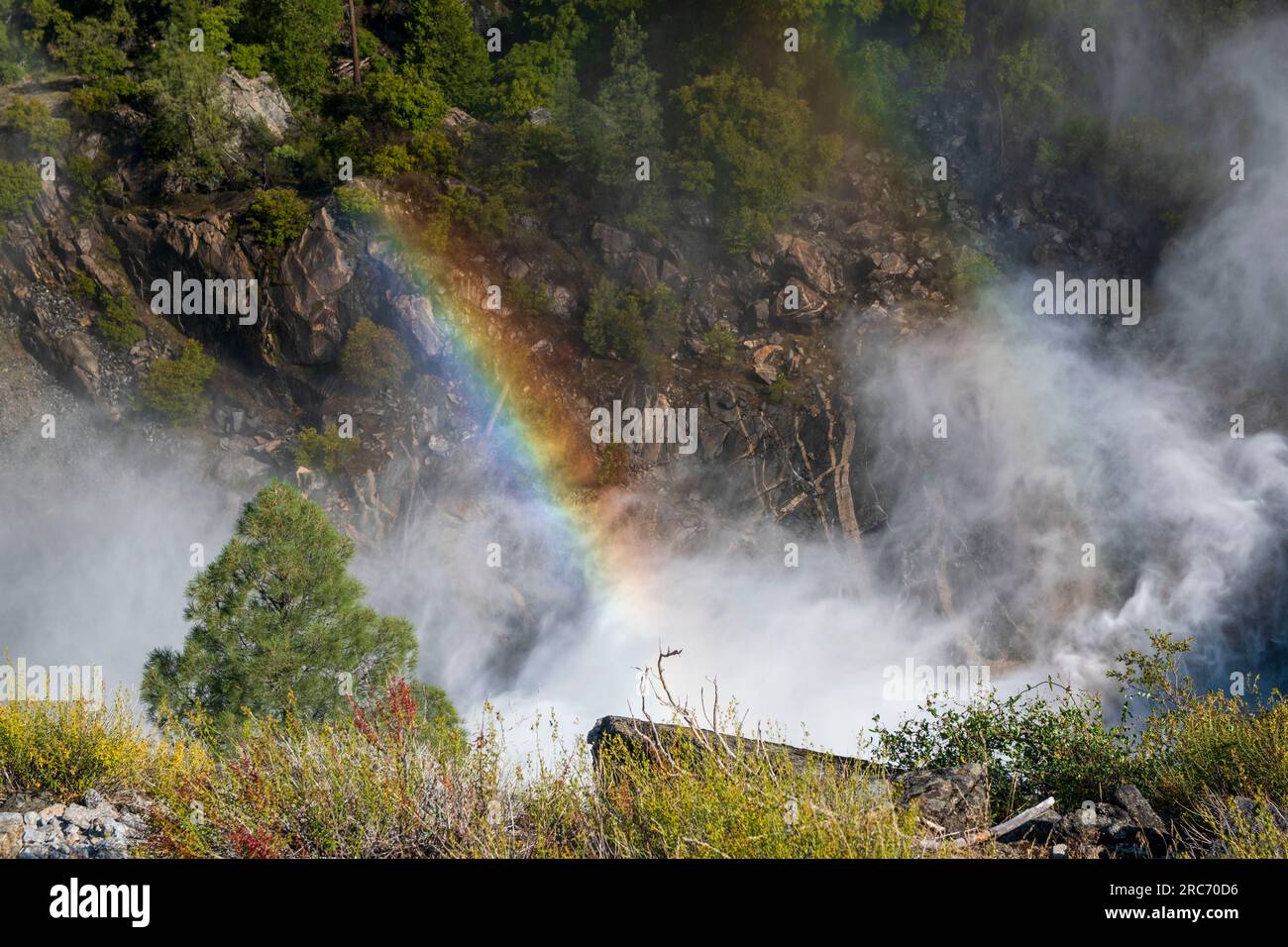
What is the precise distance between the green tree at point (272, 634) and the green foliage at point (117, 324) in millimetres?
24207

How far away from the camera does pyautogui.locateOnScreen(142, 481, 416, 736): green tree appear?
61.9 feet

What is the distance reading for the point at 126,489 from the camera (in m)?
40.6

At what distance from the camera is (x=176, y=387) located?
3962cm

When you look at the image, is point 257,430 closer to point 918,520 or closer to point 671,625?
point 671,625

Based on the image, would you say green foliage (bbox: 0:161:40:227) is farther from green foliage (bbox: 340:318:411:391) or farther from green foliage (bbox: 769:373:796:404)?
green foliage (bbox: 769:373:796:404)

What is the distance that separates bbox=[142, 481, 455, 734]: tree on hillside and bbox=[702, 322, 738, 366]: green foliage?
78.1ft

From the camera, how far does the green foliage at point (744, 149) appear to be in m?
40.6

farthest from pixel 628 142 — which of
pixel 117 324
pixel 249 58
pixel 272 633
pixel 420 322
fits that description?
pixel 272 633

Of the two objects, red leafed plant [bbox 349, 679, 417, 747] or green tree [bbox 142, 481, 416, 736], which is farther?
green tree [bbox 142, 481, 416, 736]

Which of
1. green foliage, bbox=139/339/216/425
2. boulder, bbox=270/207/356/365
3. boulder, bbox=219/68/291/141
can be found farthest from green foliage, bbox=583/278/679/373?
green foliage, bbox=139/339/216/425

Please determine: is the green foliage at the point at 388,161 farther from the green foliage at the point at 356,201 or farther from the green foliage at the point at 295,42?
the green foliage at the point at 295,42

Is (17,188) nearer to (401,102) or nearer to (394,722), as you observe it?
(401,102)

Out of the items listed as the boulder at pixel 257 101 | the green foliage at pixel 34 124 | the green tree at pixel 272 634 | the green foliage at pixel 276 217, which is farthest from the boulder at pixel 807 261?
the green foliage at pixel 34 124
